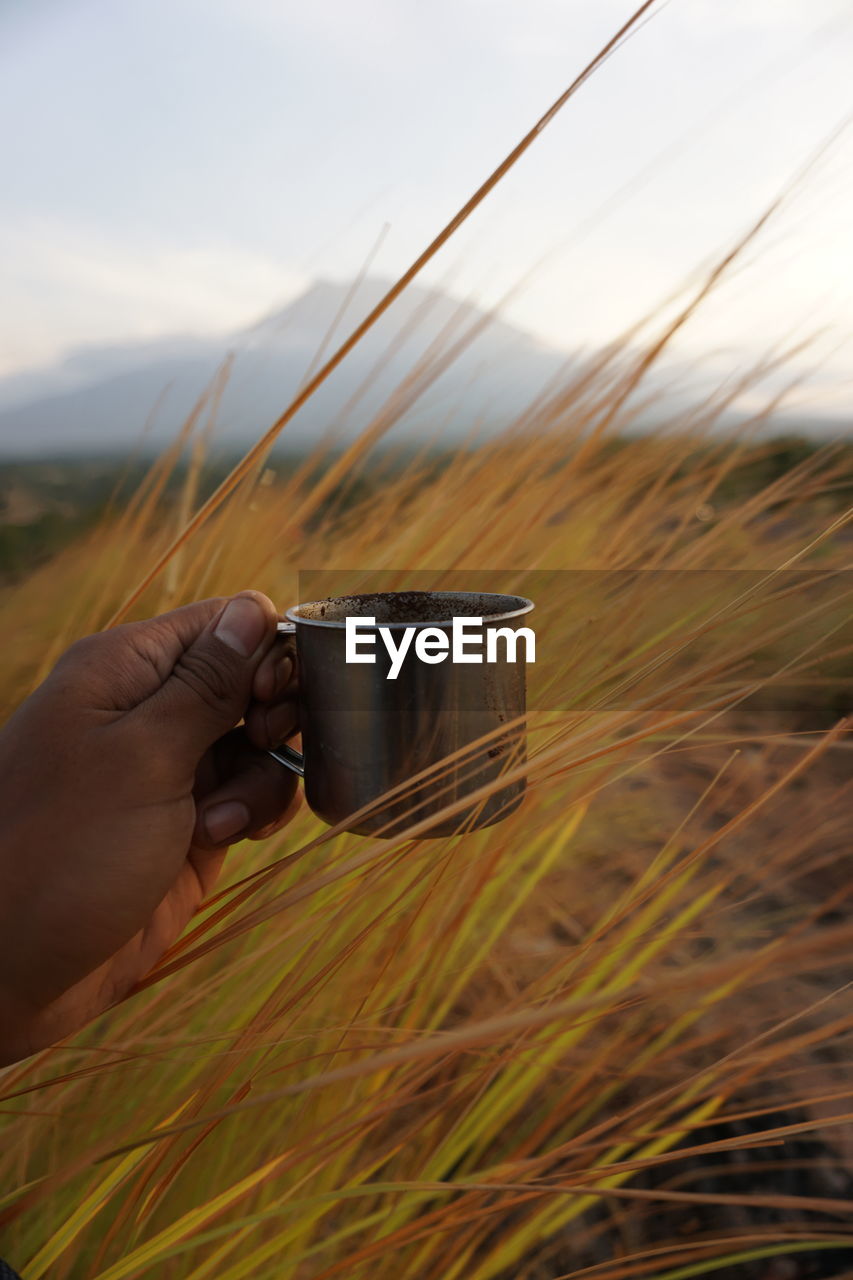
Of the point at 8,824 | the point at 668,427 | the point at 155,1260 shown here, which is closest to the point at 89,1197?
the point at 155,1260

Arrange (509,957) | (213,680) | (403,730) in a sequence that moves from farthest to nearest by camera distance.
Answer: (509,957), (213,680), (403,730)

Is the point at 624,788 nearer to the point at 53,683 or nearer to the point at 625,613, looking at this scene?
the point at 625,613

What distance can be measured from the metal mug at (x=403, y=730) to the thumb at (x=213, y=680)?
8cm

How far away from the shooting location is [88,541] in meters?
1.04

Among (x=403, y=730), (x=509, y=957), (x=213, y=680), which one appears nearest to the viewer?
(x=403, y=730)

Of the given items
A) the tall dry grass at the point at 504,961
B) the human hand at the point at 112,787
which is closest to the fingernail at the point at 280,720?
the human hand at the point at 112,787

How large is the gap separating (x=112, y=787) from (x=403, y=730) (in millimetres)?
216

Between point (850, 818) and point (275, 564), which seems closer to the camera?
point (850, 818)

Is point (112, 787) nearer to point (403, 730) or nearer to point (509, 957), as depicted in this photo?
point (403, 730)

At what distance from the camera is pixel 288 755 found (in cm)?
67

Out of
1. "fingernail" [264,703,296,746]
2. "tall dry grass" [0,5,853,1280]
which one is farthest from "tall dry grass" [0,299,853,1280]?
"fingernail" [264,703,296,746]

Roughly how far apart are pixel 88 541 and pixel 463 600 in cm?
56

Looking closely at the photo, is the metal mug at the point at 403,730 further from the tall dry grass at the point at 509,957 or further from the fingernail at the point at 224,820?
the fingernail at the point at 224,820

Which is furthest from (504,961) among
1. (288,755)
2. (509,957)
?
(288,755)
